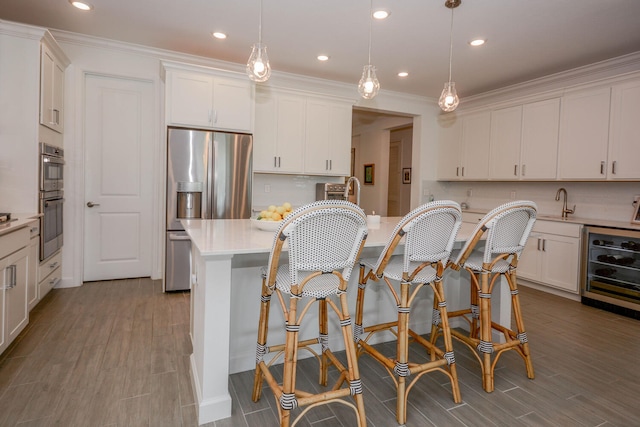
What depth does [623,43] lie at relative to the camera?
11.9ft

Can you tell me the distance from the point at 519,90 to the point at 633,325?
328 centimetres

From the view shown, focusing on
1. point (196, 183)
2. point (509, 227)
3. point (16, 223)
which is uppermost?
point (196, 183)

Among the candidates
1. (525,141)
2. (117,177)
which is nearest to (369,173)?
(525,141)

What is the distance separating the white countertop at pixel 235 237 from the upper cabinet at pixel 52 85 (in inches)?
76.7

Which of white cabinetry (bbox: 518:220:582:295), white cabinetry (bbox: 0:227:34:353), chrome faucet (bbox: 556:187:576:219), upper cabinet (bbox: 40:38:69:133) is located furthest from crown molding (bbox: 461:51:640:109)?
white cabinetry (bbox: 0:227:34:353)

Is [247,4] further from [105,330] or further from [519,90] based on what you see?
[519,90]

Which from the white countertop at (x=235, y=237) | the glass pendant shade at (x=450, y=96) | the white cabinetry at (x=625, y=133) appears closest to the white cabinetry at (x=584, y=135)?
the white cabinetry at (x=625, y=133)

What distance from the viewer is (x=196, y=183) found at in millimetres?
3857

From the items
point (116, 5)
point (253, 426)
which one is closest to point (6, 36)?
point (116, 5)

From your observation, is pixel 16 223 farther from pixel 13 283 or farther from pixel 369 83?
pixel 369 83

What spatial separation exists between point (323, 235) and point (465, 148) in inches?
189

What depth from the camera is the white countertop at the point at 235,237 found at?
5.50 feet

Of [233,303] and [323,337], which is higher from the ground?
[233,303]

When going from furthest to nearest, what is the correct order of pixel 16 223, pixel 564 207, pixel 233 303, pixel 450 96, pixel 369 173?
pixel 369 173 < pixel 564 207 < pixel 450 96 < pixel 16 223 < pixel 233 303
